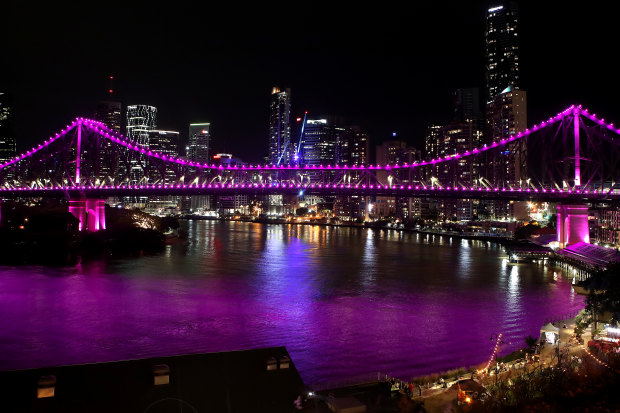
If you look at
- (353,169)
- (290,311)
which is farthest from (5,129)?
(290,311)

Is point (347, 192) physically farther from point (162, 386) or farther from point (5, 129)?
point (5, 129)

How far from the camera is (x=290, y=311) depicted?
2203 centimetres

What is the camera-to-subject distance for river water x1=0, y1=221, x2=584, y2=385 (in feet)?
51.9

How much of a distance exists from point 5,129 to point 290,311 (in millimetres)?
76213

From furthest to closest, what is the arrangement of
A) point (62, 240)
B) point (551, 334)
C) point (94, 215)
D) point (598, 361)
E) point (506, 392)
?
point (94, 215) → point (62, 240) → point (551, 334) → point (598, 361) → point (506, 392)

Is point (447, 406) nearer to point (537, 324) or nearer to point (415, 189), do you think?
point (537, 324)

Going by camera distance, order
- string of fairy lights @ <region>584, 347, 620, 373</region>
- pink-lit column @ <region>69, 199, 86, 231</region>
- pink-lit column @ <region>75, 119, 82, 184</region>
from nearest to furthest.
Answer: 1. string of fairy lights @ <region>584, 347, 620, 373</region>
2. pink-lit column @ <region>69, 199, 86, 231</region>
3. pink-lit column @ <region>75, 119, 82, 184</region>

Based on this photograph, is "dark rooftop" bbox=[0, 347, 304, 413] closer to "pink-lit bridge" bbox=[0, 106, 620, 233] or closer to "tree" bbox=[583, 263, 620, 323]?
"tree" bbox=[583, 263, 620, 323]

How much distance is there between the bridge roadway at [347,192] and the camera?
133 feet

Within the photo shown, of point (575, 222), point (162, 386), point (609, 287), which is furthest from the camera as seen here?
point (575, 222)

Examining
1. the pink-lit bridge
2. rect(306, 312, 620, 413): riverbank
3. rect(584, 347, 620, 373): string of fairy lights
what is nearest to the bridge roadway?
the pink-lit bridge

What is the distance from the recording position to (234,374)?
29.7ft

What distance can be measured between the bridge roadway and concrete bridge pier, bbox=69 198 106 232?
60 cm

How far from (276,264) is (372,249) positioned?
16.8 m
